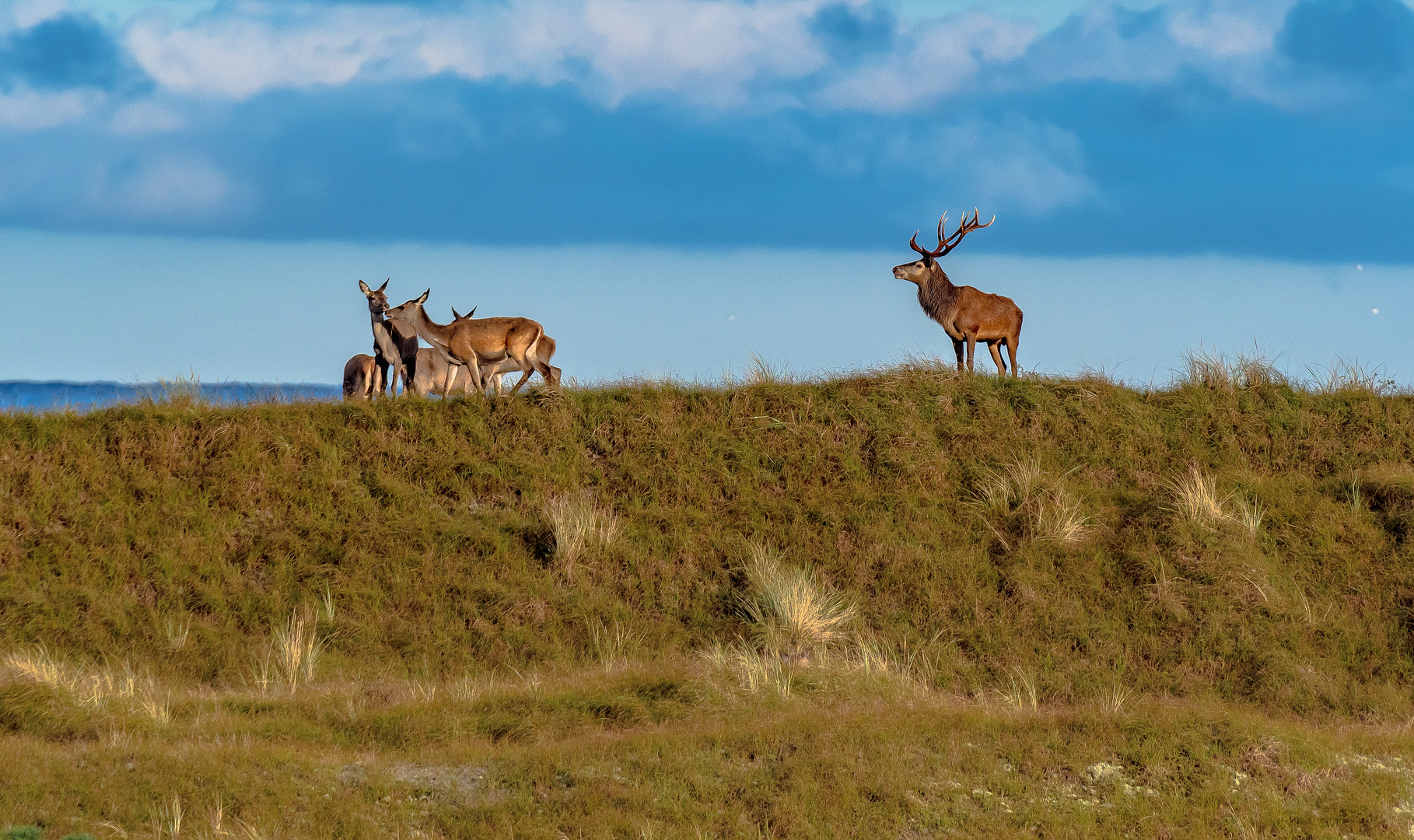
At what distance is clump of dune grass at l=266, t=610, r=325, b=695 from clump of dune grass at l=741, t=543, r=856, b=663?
195 inches

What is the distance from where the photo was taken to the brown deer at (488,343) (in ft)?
63.3

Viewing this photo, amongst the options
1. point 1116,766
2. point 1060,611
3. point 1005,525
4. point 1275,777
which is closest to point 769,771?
point 1116,766

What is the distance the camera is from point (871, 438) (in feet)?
59.1

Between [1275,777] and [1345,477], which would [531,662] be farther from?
[1345,477]

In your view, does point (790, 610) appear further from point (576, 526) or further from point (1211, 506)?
point (1211, 506)

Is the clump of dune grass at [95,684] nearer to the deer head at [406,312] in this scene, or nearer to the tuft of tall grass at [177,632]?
the tuft of tall grass at [177,632]

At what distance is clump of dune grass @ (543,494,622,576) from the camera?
1578 centimetres

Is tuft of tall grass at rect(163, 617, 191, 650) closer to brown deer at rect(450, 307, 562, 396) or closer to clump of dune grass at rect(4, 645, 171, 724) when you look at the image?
clump of dune grass at rect(4, 645, 171, 724)

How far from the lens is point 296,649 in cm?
1400

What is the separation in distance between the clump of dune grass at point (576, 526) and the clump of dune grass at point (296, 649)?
3046mm

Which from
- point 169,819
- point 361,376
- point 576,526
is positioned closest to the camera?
point 169,819

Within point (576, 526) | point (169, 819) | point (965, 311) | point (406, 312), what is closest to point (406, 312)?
point (406, 312)

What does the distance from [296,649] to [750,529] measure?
19.0ft

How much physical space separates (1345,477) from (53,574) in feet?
55.4
